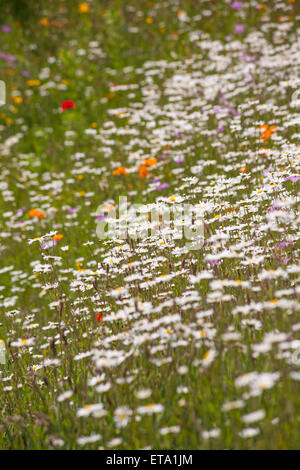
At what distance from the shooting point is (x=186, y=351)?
3.03 meters

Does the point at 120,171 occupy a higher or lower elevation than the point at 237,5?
lower

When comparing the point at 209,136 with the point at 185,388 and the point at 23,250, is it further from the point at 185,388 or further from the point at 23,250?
the point at 185,388

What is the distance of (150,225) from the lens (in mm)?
4488

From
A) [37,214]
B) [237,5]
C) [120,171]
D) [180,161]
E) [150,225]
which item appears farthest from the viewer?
[237,5]

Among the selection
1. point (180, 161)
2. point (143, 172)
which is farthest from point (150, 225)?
point (143, 172)

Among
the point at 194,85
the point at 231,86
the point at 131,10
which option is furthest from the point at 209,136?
the point at 131,10

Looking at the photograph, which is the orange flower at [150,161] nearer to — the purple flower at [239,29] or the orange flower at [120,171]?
the orange flower at [120,171]

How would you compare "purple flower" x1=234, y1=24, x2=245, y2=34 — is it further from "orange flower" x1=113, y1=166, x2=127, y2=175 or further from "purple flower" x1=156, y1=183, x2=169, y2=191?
"purple flower" x1=156, y1=183, x2=169, y2=191

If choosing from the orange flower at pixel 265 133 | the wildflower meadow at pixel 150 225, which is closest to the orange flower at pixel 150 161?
the wildflower meadow at pixel 150 225

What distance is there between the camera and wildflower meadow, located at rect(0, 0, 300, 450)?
2723mm

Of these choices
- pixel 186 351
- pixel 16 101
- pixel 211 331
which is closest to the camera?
pixel 211 331

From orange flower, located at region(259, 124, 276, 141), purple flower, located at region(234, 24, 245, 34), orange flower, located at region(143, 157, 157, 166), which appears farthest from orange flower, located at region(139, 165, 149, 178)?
purple flower, located at region(234, 24, 245, 34)

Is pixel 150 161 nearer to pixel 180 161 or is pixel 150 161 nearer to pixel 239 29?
pixel 180 161

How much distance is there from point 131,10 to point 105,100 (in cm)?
374
